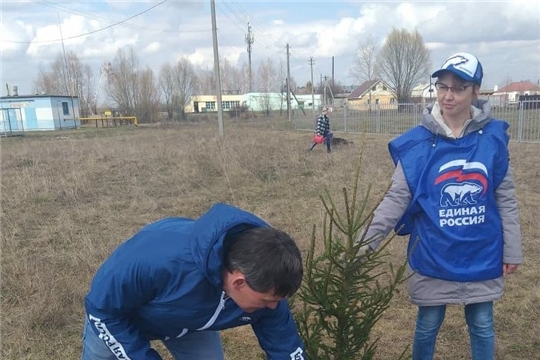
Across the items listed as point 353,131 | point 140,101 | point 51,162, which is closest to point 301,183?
point 51,162

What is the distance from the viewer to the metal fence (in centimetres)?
1611

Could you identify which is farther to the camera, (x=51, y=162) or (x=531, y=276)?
(x=51, y=162)

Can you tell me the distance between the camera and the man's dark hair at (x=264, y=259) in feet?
4.78

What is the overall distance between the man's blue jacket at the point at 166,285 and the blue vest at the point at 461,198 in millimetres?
993

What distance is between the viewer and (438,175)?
2.39 m

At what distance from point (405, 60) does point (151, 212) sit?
5134 centimetres

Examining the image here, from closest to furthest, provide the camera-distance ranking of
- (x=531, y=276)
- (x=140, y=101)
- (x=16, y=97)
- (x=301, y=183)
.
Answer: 1. (x=531, y=276)
2. (x=301, y=183)
3. (x=16, y=97)
4. (x=140, y=101)

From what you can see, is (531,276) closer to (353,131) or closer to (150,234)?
(150,234)

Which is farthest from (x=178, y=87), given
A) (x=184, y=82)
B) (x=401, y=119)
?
(x=401, y=119)

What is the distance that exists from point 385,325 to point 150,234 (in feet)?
8.99

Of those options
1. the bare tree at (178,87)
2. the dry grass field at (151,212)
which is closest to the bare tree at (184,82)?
the bare tree at (178,87)

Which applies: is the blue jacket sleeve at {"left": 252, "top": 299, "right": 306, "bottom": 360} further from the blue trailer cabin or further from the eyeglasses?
the blue trailer cabin

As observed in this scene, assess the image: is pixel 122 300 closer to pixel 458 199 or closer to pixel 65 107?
pixel 458 199

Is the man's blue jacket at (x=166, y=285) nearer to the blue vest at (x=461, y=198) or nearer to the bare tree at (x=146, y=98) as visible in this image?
the blue vest at (x=461, y=198)
